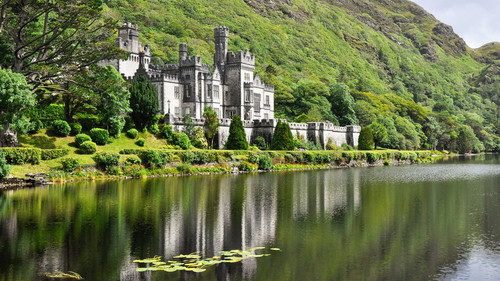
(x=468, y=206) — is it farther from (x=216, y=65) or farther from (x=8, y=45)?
(x=216, y=65)

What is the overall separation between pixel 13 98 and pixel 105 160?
32.9 feet

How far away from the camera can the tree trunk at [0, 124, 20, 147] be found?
43.6 metres

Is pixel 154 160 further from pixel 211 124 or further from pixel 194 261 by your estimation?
pixel 194 261

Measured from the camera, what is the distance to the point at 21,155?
1607 inches

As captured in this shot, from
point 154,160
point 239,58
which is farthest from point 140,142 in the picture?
point 239,58

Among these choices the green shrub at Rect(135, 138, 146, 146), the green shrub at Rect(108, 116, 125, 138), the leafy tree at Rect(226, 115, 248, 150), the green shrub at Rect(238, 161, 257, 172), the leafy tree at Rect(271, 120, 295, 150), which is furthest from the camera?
the leafy tree at Rect(271, 120, 295, 150)

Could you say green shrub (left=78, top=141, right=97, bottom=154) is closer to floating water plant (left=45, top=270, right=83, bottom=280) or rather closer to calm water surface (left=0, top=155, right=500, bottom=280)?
calm water surface (left=0, top=155, right=500, bottom=280)

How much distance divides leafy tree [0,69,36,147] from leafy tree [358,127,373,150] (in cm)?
5512

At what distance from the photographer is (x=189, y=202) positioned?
29.6 metres

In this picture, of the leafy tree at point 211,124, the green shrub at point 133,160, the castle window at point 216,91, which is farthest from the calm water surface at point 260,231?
the castle window at point 216,91

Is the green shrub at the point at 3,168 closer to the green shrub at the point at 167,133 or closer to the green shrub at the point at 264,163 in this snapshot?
the green shrub at the point at 167,133

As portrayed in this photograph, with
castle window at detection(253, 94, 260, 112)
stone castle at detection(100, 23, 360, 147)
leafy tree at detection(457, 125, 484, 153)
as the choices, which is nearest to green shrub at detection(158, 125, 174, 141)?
stone castle at detection(100, 23, 360, 147)

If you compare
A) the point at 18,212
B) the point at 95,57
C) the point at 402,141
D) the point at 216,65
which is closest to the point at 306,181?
the point at 95,57

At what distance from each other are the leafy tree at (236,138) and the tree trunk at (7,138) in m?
25.7
